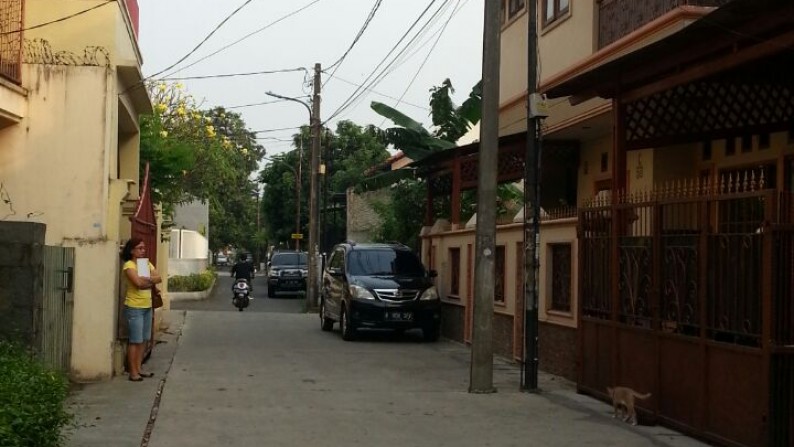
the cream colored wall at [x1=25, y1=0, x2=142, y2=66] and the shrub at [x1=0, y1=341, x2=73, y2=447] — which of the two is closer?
the shrub at [x1=0, y1=341, x2=73, y2=447]

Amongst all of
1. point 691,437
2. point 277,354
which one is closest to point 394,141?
point 277,354

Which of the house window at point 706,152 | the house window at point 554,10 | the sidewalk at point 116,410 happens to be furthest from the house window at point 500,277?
the sidewalk at point 116,410

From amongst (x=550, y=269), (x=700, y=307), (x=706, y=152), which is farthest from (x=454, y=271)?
(x=700, y=307)

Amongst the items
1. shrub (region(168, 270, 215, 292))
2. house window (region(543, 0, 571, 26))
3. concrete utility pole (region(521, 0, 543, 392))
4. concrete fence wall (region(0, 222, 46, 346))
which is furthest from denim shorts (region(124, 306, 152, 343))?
shrub (region(168, 270, 215, 292))

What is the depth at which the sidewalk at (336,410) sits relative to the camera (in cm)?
890

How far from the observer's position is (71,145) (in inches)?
→ 479

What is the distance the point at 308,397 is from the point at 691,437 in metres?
4.45

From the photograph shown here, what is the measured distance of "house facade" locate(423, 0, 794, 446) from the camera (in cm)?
798

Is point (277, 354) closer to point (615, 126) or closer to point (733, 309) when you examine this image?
point (615, 126)

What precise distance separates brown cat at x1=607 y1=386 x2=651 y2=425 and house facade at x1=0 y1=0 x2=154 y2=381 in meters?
6.28

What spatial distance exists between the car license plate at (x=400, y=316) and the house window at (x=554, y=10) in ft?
19.6

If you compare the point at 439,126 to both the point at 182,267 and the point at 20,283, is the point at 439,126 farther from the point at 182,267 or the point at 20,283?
the point at 182,267

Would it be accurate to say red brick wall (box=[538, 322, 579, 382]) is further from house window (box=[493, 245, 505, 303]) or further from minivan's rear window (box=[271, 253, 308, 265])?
A: minivan's rear window (box=[271, 253, 308, 265])

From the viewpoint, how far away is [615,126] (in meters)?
11.5
